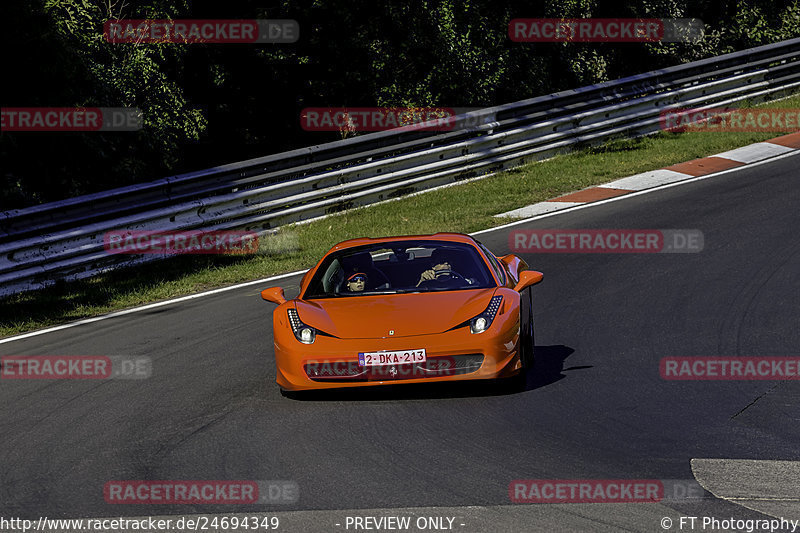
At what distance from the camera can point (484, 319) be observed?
27.6 ft

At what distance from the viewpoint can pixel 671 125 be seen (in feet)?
69.1

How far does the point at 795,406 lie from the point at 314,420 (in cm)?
334

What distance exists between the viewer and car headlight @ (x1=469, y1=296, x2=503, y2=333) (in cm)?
→ 835

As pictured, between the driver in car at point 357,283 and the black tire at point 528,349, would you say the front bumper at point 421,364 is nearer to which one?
the black tire at point 528,349

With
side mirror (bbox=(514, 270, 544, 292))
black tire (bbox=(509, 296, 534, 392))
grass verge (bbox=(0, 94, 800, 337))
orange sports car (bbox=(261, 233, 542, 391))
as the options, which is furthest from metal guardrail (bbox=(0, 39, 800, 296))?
black tire (bbox=(509, 296, 534, 392))

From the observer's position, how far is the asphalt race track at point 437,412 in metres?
6.52

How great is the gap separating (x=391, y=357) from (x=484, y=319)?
78 centimetres

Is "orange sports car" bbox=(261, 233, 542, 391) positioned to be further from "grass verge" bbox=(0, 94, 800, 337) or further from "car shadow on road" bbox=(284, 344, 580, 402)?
"grass verge" bbox=(0, 94, 800, 337)

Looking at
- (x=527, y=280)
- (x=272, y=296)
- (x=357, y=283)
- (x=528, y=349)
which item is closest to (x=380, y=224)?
(x=357, y=283)

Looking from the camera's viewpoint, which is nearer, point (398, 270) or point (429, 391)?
point (429, 391)

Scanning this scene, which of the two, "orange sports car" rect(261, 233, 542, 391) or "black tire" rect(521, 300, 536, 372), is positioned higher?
"orange sports car" rect(261, 233, 542, 391)

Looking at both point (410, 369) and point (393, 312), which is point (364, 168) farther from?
point (410, 369)

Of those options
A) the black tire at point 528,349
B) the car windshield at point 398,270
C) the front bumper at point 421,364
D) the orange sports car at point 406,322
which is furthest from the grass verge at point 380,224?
the black tire at point 528,349

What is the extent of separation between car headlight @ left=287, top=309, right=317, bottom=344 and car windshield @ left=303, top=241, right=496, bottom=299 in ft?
1.83
